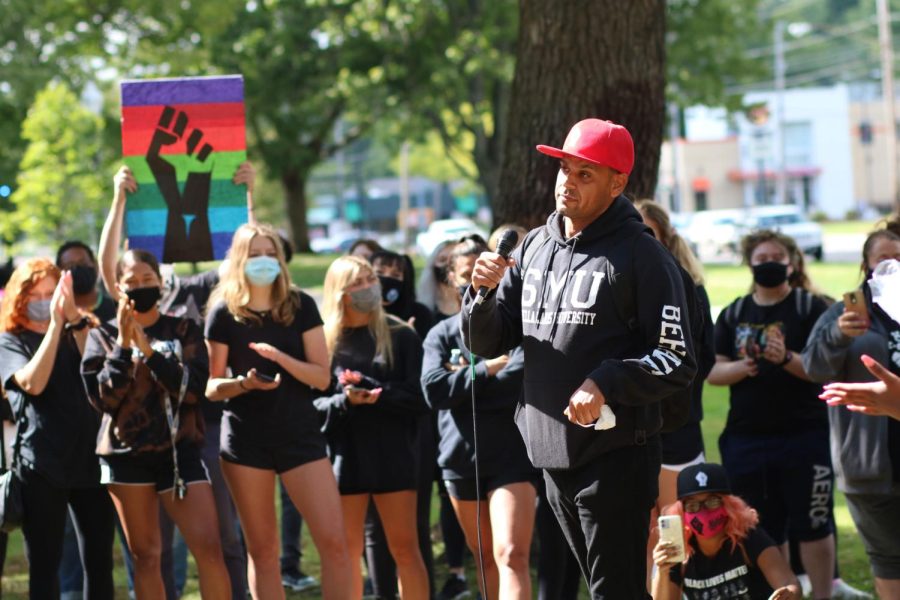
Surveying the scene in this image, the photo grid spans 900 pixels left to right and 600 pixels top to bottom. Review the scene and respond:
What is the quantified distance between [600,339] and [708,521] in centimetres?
201

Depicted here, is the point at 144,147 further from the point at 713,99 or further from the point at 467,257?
the point at 713,99

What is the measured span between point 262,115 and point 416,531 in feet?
97.8

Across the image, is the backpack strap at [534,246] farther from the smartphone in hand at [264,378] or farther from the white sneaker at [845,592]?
the white sneaker at [845,592]

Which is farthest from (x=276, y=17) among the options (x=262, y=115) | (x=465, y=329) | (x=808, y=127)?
(x=808, y=127)

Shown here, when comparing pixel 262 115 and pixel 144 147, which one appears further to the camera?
pixel 262 115

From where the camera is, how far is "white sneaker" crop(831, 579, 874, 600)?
7.84 m

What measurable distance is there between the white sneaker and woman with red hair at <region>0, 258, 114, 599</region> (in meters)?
4.07

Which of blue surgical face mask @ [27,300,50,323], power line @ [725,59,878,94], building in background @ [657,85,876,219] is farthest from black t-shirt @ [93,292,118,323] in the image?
power line @ [725,59,878,94]

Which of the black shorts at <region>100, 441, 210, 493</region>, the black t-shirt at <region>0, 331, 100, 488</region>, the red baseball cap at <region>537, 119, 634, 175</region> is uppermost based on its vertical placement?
the red baseball cap at <region>537, 119, 634, 175</region>

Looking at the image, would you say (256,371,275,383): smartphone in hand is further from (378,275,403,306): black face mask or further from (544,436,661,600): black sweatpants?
(544,436,661,600): black sweatpants

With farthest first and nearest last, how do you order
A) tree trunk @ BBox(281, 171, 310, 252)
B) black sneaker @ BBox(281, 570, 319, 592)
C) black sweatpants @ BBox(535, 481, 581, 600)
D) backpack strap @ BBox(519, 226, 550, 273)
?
tree trunk @ BBox(281, 171, 310, 252) < black sneaker @ BBox(281, 570, 319, 592) < black sweatpants @ BBox(535, 481, 581, 600) < backpack strap @ BBox(519, 226, 550, 273)

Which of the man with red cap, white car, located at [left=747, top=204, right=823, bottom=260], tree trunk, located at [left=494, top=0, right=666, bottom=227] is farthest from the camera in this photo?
white car, located at [left=747, top=204, right=823, bottom=260]

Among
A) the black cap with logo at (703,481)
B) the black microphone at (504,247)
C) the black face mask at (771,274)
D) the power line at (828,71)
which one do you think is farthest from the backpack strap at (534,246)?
the power line at (828,71)

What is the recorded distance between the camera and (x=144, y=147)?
8094mm
